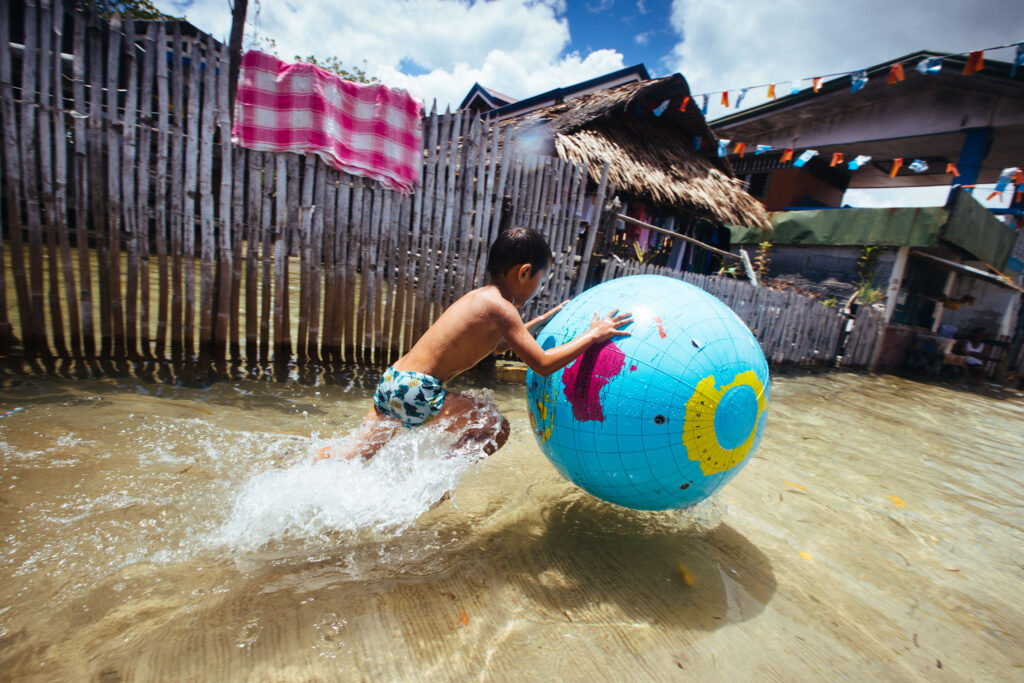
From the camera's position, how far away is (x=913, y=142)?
41.5ft

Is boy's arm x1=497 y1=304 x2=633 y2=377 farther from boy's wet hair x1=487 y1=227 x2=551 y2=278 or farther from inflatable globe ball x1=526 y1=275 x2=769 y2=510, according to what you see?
boy's wet hair x1=487 y1=227 x2=551 y2=278

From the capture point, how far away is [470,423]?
2.85 m

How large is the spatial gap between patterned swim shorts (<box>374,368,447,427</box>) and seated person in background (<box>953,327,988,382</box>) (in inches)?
571

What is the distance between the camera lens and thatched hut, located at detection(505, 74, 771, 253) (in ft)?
29.0

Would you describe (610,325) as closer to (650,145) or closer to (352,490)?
(352,490)

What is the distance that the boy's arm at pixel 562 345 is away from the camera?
2238mm

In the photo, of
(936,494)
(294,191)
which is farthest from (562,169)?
(936,494)

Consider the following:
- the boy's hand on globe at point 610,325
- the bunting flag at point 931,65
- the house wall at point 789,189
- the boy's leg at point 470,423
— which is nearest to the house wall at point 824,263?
the house wall at point 789,189

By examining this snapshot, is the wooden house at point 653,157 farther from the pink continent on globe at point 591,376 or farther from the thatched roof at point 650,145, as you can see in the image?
the pink continent on globe at point 591,376

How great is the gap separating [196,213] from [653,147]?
29.8 ft

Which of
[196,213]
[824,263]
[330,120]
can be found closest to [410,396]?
[196,213]

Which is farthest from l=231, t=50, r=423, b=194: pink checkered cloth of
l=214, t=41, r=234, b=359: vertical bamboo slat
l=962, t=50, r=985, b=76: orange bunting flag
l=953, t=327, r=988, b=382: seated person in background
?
l=953, t=327, r=988, b=382: seated person in background

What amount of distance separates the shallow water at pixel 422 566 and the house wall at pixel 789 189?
41.9 feet

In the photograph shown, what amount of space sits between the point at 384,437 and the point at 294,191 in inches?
108
